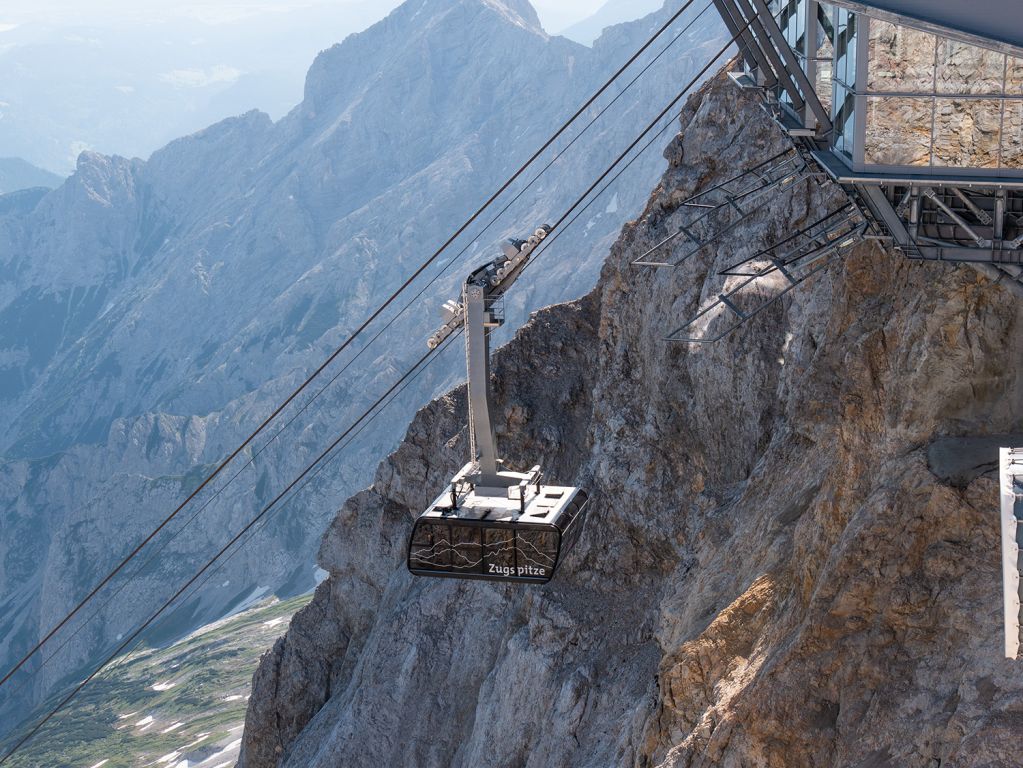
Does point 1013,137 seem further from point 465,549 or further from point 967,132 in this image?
point 465,549

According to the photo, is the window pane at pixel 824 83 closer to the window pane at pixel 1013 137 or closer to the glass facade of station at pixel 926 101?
the glass facade of station at pixel 926 101

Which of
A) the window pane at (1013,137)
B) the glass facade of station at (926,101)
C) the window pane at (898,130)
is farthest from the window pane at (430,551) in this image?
the window pane at (1013,137)

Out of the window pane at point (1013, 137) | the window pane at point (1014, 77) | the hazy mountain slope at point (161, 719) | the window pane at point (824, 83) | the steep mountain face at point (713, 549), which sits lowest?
A: the hazy mountain slope at point (161, 719)

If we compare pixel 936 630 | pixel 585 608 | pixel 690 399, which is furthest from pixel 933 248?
pixel 585 608

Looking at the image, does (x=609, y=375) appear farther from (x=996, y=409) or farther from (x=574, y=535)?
(x=996, y=409)

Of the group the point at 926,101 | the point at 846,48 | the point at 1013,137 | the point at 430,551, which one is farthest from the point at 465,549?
the point at 1013,137

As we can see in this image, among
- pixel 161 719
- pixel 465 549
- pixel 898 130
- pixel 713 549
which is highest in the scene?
pixel 898 130

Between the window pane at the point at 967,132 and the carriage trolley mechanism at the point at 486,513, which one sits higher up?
the window pane at the point at 967,132
